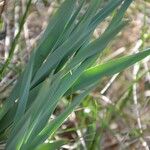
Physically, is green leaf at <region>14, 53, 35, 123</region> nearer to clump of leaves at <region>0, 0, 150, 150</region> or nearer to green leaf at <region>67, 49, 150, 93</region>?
clump of leaves at <region>0, 0, 150, 150</region>

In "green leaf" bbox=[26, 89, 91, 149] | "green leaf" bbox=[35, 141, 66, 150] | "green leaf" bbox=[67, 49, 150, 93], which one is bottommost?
"green leaf" bbox=[35, 141, 66, 150]

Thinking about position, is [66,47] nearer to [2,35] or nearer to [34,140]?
[34,140]

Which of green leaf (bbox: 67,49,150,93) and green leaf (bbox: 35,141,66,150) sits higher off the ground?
green leaf (bbox: 67,49,150,93)

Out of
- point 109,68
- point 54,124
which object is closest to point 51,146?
point 54,124

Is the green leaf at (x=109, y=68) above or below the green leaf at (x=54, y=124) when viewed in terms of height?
above

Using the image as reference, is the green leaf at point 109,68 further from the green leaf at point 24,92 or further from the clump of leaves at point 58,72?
the green leaf at point 24,92

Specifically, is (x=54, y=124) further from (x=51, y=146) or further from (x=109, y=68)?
(x=109, y=68)

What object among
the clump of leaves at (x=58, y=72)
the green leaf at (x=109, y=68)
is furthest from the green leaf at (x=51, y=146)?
the green leaf at (x=109, y=68)

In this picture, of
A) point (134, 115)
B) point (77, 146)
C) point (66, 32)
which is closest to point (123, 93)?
point (134, 115)

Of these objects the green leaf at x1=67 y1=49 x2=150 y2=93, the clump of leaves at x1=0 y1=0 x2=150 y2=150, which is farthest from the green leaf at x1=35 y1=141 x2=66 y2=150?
the green leaf at x1=67 y1=49 x2=150 y2=93
